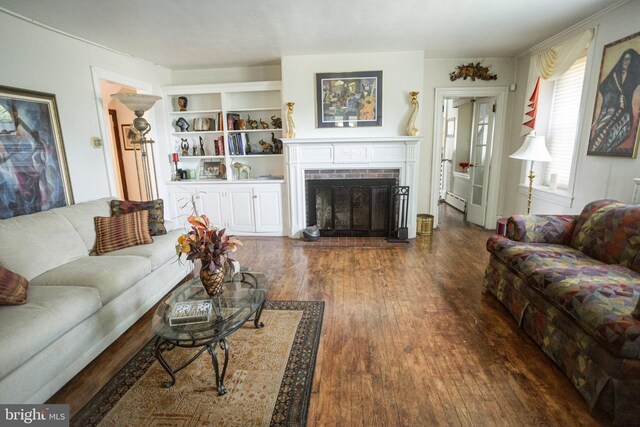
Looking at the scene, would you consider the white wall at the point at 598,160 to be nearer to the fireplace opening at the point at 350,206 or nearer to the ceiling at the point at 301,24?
the ceiling at the point at 301,24

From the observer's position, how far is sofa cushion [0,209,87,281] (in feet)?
7.31

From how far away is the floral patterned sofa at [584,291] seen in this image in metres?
1.53

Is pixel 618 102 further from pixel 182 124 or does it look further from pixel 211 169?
pixel 182 124

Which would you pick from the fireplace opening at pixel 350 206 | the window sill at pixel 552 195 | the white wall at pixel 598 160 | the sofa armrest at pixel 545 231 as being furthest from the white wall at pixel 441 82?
the sofa armrest at pixel 545 231

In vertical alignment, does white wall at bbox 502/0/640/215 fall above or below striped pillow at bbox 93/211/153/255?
above

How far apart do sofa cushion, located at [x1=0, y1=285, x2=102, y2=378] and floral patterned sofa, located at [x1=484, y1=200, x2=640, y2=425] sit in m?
2.91

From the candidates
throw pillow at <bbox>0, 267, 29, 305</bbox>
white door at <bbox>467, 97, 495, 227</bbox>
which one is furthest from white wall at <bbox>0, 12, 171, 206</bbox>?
white door at <bbox>467, 97, 495, 227</bbox>

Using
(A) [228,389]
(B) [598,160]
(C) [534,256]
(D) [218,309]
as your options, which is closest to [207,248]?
(D) [218,309]

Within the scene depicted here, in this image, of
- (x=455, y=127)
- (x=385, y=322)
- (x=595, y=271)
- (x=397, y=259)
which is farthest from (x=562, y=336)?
(x=455, y=127)

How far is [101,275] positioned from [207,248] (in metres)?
0.96

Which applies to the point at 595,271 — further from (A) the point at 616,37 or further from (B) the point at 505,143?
(B) the point at 505,143

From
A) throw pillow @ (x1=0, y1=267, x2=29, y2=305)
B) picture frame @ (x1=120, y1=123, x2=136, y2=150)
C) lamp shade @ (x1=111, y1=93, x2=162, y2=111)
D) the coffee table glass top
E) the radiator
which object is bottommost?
the radiator

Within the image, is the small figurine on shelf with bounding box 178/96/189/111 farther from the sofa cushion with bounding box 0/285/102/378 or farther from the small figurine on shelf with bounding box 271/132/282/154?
the sofa cushion with bounding box 0/285/102/378

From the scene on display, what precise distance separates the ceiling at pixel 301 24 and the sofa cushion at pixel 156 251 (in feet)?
6.70
